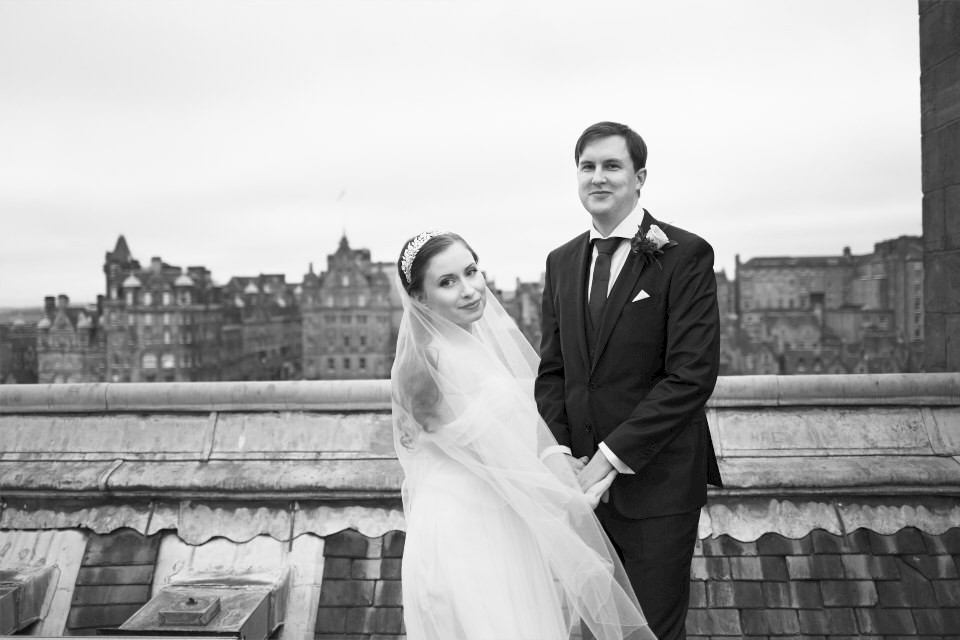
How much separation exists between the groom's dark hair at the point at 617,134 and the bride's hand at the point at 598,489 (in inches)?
43.7

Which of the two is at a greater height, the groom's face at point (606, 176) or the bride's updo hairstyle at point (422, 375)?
the groom's face at point (606, 176)

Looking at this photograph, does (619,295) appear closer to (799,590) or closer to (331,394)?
(799,590)

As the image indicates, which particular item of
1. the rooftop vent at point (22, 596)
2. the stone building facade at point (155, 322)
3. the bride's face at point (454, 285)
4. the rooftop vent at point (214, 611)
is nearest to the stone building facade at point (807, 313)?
the rooftop vent at point (214, 611)

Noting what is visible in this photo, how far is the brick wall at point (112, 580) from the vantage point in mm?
3825

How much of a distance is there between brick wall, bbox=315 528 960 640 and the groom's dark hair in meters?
2.37

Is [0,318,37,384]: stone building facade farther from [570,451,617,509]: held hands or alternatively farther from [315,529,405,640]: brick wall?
[570,451,617,509]: held hands

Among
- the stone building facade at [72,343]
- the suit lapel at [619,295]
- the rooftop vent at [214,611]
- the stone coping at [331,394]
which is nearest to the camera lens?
the suit lapel at [619,295]

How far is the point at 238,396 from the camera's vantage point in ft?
14.5

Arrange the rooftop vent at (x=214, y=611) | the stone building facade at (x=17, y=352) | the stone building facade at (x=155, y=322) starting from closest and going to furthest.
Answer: the rooftop vent at (x=214, y=611) → the stone building facade at (x=17, y=352) → the stone building facade at (x=155, y=322)

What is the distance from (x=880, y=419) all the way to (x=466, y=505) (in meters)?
2.96

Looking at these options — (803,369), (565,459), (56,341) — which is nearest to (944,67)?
(565,459)

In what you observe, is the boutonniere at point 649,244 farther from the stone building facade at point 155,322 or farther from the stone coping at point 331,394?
the stone building facade at point 155,322

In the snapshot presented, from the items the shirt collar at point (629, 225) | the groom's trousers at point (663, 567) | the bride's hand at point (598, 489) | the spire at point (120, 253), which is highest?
the spire at point (120, 253)

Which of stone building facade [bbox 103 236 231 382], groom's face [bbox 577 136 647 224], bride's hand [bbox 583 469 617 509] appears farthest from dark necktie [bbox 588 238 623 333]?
stone building facade [bbox 103 236 231 382]
